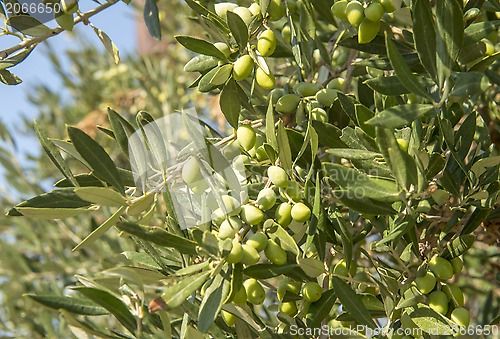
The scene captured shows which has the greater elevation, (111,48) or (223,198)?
(111,48)

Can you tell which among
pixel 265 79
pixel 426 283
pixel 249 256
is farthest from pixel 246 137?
pixel 426 283

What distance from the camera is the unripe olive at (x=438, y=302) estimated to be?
0.86 metres

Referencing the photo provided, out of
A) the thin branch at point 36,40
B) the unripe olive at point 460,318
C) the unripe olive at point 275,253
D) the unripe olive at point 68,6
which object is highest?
the unripe olive at point 68,6

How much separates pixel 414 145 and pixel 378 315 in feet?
0.91

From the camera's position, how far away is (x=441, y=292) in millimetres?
875

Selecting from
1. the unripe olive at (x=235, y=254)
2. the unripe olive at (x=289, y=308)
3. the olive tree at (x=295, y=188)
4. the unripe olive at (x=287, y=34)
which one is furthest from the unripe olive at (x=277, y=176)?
the unripe olive at (x=287, y=34)

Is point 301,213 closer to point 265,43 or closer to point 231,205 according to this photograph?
point 231,205

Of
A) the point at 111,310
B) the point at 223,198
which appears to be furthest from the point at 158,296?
the point at 223,198

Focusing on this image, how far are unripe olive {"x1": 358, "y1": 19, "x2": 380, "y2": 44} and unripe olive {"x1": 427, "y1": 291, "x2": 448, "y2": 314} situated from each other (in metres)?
0.37

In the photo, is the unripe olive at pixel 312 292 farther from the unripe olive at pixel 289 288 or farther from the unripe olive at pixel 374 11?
the unripe olive at pixel 374 11

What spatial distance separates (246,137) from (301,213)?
0.49 feet

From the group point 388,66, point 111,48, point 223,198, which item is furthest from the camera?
point 111,48

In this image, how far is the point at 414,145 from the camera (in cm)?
81

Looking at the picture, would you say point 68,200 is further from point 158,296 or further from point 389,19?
point 389,19
